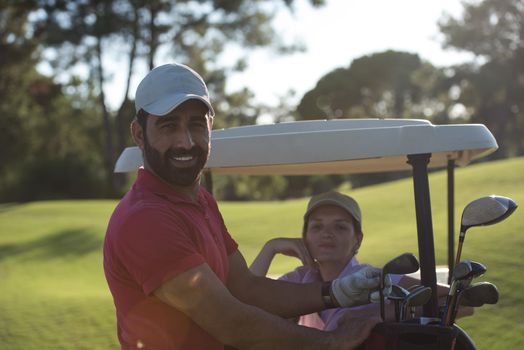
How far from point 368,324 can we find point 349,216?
1175 millimetres

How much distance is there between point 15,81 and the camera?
33.2m

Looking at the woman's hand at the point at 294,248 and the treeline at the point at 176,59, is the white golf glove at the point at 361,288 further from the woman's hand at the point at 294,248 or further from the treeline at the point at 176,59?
the treeline at the point at 176,59

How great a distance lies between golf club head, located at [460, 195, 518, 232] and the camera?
6.84 ft

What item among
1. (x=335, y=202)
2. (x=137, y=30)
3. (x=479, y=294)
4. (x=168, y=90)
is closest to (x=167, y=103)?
(x=168, y=90)

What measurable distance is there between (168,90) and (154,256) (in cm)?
54

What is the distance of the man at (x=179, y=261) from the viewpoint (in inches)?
74.5

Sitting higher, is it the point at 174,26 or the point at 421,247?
the point at 174,26

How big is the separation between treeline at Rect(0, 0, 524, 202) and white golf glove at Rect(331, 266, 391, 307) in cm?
2421

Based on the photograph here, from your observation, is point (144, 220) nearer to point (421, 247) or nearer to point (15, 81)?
point (421, 247)

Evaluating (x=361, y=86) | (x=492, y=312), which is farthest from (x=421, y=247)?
(x=361, y=86)

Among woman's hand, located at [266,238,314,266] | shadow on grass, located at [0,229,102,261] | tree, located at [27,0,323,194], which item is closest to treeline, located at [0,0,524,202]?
tree, located at [27,0,323,194]

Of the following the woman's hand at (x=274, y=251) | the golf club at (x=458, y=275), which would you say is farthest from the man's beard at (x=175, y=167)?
the woman's hand at (x=274, y=251)

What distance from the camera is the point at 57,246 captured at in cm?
1322

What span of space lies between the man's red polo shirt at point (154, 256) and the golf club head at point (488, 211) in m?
0.80
